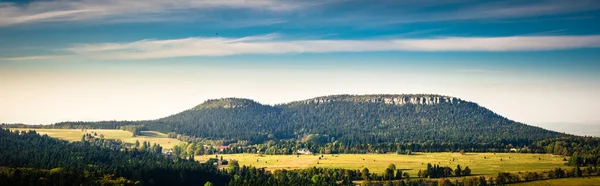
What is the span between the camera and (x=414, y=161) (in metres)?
162

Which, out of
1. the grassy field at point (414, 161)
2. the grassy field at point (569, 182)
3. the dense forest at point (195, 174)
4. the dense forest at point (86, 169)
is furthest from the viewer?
the grassy field at point (414, 161)

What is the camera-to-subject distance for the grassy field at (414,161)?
143m

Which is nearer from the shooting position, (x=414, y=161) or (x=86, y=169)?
(x=86, y=169)

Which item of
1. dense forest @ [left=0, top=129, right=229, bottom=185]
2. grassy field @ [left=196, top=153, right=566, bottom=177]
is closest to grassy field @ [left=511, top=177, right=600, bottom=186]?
grassy field @ [left=196, top=153, right=566, bottom=177]

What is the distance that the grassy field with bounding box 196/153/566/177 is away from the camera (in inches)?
5625

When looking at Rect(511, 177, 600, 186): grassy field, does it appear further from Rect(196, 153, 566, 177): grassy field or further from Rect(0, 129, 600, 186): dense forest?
Rect(196, 153, 566, 177): grassy field

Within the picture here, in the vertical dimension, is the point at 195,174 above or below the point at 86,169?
below

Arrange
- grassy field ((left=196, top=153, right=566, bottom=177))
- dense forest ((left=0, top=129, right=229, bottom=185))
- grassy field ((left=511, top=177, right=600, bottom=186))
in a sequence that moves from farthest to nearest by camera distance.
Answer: grassy field ((left=196, top=153, right=566, bottom=177)) → grassy field ((left=511, top=177, right=600, bottom=186)) → dense forest ((left=0, top=129, right=229, bottom=185))

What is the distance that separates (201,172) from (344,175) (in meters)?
35.6

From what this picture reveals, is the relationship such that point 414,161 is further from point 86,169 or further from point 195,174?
point 86,169

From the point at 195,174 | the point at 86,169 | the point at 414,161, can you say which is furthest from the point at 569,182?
the point at 86,169

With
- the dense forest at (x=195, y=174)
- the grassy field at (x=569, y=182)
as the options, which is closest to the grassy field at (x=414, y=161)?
the dense forest at (x=195, y=174)

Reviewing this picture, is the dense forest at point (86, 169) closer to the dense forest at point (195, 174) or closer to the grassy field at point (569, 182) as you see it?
the dense forest at point (195, 174)

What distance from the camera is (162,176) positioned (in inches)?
4956
